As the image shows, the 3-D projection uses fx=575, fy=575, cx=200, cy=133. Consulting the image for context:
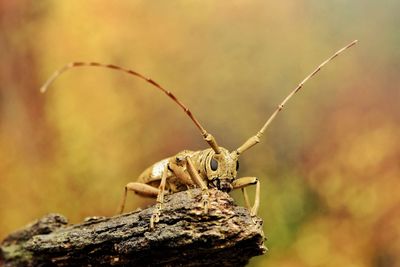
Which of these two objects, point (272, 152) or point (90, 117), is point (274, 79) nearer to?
point (272, 152)

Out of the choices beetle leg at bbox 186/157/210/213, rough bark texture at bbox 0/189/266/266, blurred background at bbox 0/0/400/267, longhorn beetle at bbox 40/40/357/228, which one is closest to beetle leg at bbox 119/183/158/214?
longhorn beetle at bbox 40/40/357/228

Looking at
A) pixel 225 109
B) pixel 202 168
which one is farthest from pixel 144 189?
pixel 225 109

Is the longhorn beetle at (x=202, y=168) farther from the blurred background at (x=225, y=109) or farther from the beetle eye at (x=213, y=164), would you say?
the blurred background at (x=225, y=109)

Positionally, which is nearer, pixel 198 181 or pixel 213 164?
pixel 198 181

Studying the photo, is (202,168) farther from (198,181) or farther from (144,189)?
(144,189)

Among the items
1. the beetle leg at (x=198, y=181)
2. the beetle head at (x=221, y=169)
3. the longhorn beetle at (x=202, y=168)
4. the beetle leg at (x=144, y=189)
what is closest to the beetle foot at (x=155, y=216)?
the longhorn beetle at (x=202, y=168)
